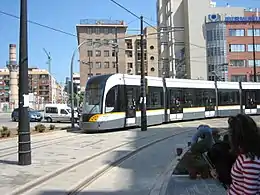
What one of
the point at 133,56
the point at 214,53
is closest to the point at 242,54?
the point at 214,53

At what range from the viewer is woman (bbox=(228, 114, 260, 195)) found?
3.45 meters

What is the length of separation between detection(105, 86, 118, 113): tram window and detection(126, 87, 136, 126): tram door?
1244mm

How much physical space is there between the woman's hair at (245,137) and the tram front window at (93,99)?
20.2 metres

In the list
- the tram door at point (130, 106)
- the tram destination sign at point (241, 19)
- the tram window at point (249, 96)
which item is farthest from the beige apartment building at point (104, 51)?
the tram door at point (130, 106)

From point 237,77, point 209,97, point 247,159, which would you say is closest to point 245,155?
point 247,159

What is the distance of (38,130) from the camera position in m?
25.3

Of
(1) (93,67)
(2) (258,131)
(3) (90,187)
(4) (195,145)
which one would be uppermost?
(1) (93,67)

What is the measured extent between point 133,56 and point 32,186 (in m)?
118

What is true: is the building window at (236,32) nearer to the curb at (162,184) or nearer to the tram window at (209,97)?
the tram window at (209,97)

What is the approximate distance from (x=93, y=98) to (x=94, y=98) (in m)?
0.08

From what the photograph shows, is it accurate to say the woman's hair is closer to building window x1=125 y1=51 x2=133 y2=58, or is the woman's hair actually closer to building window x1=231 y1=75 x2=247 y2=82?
building window x1=231 y1=75 x2=247 y2=82

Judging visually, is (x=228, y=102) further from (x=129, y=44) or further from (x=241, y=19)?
(x=129, y=44)

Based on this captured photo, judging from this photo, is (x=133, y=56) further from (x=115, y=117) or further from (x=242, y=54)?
(x=115, y=117)

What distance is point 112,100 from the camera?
24.2 meters
